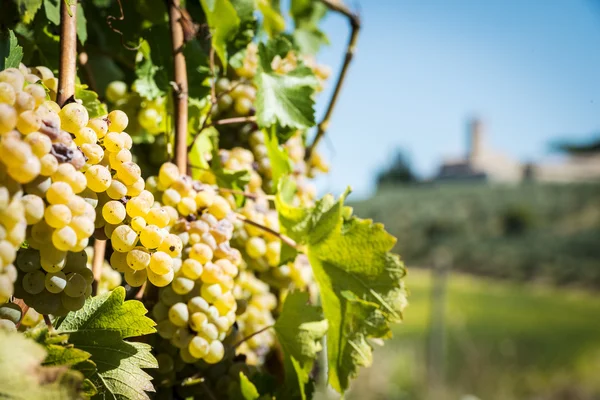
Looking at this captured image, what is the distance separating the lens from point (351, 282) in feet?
1.98

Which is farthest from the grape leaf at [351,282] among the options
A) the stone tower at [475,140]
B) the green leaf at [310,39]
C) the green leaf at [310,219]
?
the stone tower at [475,140]

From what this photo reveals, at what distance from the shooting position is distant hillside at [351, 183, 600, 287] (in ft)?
44.3

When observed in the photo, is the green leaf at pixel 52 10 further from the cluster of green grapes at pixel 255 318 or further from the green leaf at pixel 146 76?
the cluster of green grapes at pixel 255 318

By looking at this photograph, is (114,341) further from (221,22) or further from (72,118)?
(221,22)

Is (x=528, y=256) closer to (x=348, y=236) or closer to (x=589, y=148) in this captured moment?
(x=589, y=148)

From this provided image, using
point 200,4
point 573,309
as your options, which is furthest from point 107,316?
point 573,309

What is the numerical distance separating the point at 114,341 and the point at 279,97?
0.37 metres

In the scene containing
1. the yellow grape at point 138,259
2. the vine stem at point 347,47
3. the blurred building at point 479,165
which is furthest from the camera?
the blurred building at point 479,165

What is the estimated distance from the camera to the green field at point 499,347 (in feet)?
18.5

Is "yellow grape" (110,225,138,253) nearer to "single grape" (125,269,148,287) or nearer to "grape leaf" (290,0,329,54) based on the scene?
"single grape" (125,269,148,287)

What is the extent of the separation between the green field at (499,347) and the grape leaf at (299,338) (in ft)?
14.2

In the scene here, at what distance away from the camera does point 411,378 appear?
5844 mm

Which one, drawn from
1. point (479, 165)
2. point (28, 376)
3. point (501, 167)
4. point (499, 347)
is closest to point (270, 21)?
point (28, 376)

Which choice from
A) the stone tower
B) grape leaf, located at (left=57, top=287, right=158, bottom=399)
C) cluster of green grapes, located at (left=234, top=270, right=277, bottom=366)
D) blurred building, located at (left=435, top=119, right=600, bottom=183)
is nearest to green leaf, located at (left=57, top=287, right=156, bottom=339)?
grape leaf, located at (left=57, top=287, right=158, bottom=399)
